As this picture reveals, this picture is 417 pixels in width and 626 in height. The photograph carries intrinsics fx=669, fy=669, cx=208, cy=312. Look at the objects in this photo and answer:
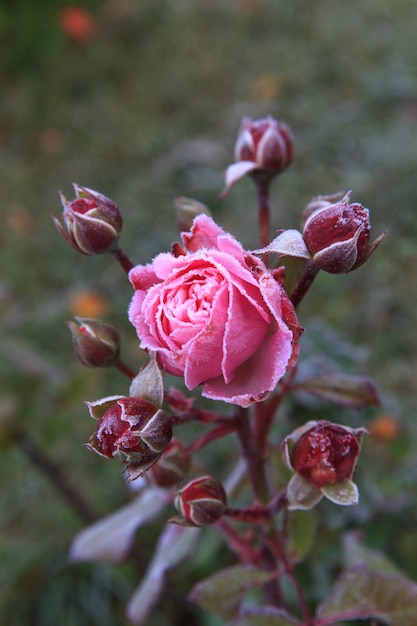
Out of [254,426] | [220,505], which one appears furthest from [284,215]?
[220,505]

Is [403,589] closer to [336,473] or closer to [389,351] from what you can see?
[336,473]

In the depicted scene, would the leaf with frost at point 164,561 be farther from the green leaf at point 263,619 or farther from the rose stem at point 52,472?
the rose stem at point 52,472

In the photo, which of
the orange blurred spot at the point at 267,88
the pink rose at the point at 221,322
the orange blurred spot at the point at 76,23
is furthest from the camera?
the orange blurred spot at the point at 76,23

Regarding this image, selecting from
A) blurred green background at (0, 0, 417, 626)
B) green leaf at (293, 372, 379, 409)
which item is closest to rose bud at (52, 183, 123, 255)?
green leaf at (293, 372, 379, 409)

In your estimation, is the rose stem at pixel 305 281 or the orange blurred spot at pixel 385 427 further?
the orange blurred spot at pixel 385 427

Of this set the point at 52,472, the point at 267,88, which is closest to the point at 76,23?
the point at 267,88

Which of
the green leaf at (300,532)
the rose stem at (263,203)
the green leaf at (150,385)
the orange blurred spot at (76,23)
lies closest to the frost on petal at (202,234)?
the green leaf at (150,385)

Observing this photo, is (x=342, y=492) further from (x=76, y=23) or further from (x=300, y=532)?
(x=76, y=23)
